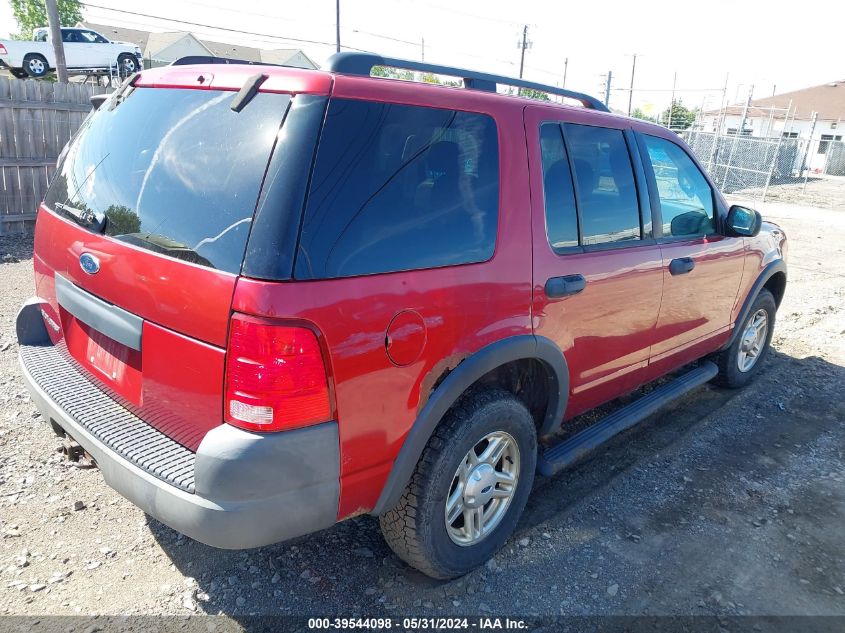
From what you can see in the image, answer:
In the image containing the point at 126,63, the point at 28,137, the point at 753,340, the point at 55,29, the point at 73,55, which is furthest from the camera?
the point at 126,63

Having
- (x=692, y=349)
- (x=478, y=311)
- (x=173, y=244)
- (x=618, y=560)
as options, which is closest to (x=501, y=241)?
(x=478, y=311)

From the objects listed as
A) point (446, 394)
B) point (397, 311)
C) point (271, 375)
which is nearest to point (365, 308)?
point (397, 311)

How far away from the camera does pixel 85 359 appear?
253 centimetres

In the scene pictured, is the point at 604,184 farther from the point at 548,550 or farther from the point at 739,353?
the point at 739,353

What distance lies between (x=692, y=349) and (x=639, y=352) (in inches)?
32.4

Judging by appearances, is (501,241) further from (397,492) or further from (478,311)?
(397,492)

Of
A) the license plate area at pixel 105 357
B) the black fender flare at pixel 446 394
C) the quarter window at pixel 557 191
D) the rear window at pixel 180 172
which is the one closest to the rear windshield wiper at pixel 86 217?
the rear window at pixel 180 172

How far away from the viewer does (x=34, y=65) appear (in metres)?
21.6

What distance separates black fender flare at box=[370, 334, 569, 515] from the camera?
7.33 ft

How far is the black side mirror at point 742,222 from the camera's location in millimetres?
3941

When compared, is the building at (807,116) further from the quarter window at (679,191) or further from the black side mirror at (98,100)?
the black side mirror at (98,100)

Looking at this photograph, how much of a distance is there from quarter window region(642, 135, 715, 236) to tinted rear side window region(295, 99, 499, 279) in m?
1.49

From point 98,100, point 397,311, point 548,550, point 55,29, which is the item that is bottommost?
point 548,550

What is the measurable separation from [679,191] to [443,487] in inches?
97.1
